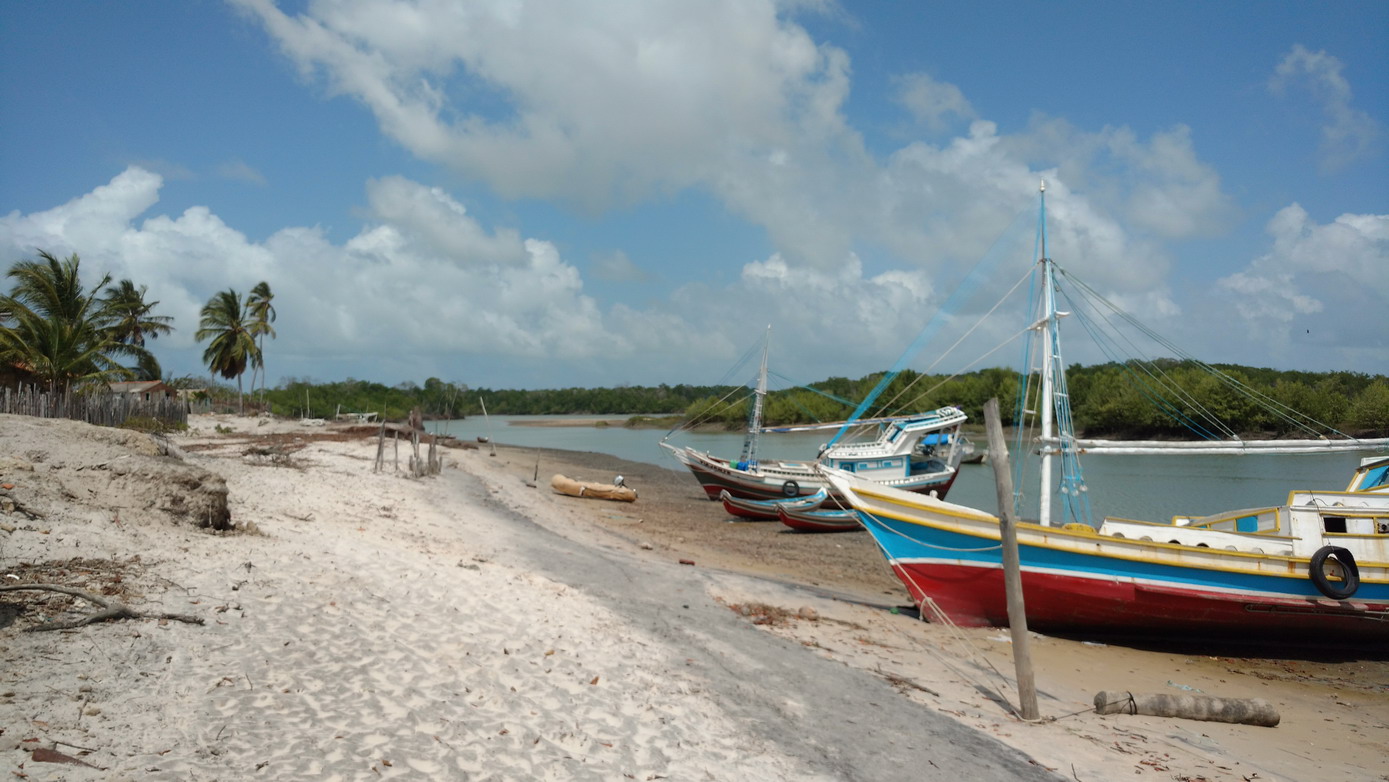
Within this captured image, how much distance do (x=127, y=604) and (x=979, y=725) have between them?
24.4 feet

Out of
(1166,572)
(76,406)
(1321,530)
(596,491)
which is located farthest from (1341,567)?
(76,406)

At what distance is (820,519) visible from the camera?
23125 mm

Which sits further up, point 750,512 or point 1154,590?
point 1154,590

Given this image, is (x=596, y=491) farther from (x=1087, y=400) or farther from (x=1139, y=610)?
(x=1087, y=400)

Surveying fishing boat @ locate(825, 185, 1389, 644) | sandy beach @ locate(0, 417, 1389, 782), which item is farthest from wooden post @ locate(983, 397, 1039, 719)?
fishing boat @ locate(825, 185, 1389, 644)

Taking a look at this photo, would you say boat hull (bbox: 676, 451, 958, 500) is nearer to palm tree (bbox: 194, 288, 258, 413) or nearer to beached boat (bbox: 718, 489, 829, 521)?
beached boat (bbox: 718, 489, 829, 521)

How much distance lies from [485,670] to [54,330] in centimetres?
2004

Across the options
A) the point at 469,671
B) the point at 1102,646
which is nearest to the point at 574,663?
the point at 469,671

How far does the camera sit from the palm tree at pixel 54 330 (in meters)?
19.2

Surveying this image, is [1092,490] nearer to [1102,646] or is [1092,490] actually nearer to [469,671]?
[1102,646]

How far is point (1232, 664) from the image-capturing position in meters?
11.3

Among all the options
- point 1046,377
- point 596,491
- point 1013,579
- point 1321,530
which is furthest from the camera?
point 596,491

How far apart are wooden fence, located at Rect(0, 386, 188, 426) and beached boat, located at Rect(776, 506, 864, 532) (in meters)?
17.5

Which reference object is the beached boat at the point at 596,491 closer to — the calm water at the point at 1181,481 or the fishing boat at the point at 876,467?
the fishing boat at the point at 876,467
